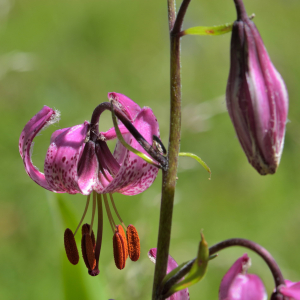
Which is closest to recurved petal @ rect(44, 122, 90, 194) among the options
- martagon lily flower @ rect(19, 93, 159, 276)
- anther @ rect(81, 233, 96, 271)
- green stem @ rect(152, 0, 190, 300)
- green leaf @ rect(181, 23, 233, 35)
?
martagon lily flower @ rect(19, 93, 159, 276)

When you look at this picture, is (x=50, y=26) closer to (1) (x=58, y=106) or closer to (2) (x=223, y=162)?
(1) (x=58, y=106)

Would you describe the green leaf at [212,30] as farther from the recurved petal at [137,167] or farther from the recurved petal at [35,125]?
the recurved petal at [35,125]

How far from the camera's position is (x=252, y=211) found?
9.02 feet

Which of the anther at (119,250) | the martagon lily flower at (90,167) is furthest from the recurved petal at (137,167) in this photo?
the anther at (119,250)

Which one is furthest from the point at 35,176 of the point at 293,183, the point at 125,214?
the point at 293,183

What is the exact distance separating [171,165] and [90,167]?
24 centimetres

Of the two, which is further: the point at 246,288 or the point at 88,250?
the point at 88,250

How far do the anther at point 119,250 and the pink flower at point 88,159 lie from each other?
4.1 inches

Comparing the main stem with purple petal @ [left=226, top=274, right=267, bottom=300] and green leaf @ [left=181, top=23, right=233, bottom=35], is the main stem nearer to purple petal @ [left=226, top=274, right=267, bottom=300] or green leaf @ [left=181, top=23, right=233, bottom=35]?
green leaf @ [left=181, top=23, right=233, bottom=35]

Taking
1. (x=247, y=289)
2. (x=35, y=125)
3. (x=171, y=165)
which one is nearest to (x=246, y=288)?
(x=247, y=289)

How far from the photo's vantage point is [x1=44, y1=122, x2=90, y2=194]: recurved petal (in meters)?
0.92

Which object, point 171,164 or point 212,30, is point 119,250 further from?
point 212,30

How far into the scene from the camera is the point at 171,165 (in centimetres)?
83

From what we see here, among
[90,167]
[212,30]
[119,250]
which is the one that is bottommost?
[119,250]
